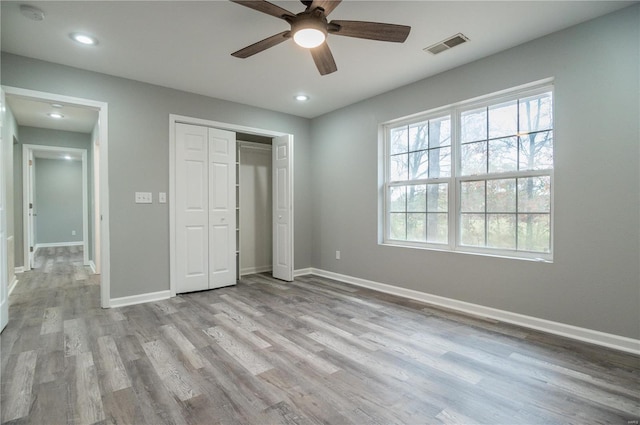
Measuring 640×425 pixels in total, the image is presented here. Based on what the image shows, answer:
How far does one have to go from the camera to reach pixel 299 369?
213cm

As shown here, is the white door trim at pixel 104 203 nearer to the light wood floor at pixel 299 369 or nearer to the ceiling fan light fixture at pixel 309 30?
the light wood floor at pixel 299 369

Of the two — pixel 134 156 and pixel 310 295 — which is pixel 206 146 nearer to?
pixel 134 156

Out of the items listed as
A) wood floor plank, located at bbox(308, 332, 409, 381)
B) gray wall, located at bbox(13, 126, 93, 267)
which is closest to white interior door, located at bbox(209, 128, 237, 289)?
wood floor plank, located at bbox(308, 332, 409, 381)

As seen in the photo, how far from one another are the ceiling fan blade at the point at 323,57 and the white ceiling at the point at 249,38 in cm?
35

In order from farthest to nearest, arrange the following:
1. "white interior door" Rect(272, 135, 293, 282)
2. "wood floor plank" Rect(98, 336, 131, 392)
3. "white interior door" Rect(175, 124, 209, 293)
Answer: "white interior door" Rect(272, 135, 293, 282)
"white interior door" Rect(175, 124, 209, 293)
"wood floor plank" Rect(98, 336, 131, 392)

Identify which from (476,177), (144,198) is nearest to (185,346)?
(144,198)

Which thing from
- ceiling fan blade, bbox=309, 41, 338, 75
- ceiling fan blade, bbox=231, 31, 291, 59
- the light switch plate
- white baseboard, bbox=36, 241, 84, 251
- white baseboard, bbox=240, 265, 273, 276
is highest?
ceiling fan blade, bbox=231, 31, 291, 59

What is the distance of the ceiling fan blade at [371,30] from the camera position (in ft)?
6.70

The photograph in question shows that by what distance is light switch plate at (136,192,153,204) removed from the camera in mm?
3676

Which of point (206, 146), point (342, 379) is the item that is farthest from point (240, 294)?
point (342, 379)

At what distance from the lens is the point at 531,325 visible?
2.81 meters

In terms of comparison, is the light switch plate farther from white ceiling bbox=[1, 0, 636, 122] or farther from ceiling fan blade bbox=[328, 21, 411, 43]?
ceiling fan blade bbox=[328, 21, 411, 43]

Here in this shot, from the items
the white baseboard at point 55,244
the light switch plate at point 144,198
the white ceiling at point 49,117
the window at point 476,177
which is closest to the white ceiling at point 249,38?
the window at point 476,177

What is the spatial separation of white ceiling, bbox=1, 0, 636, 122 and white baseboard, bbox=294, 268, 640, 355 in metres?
2.50
